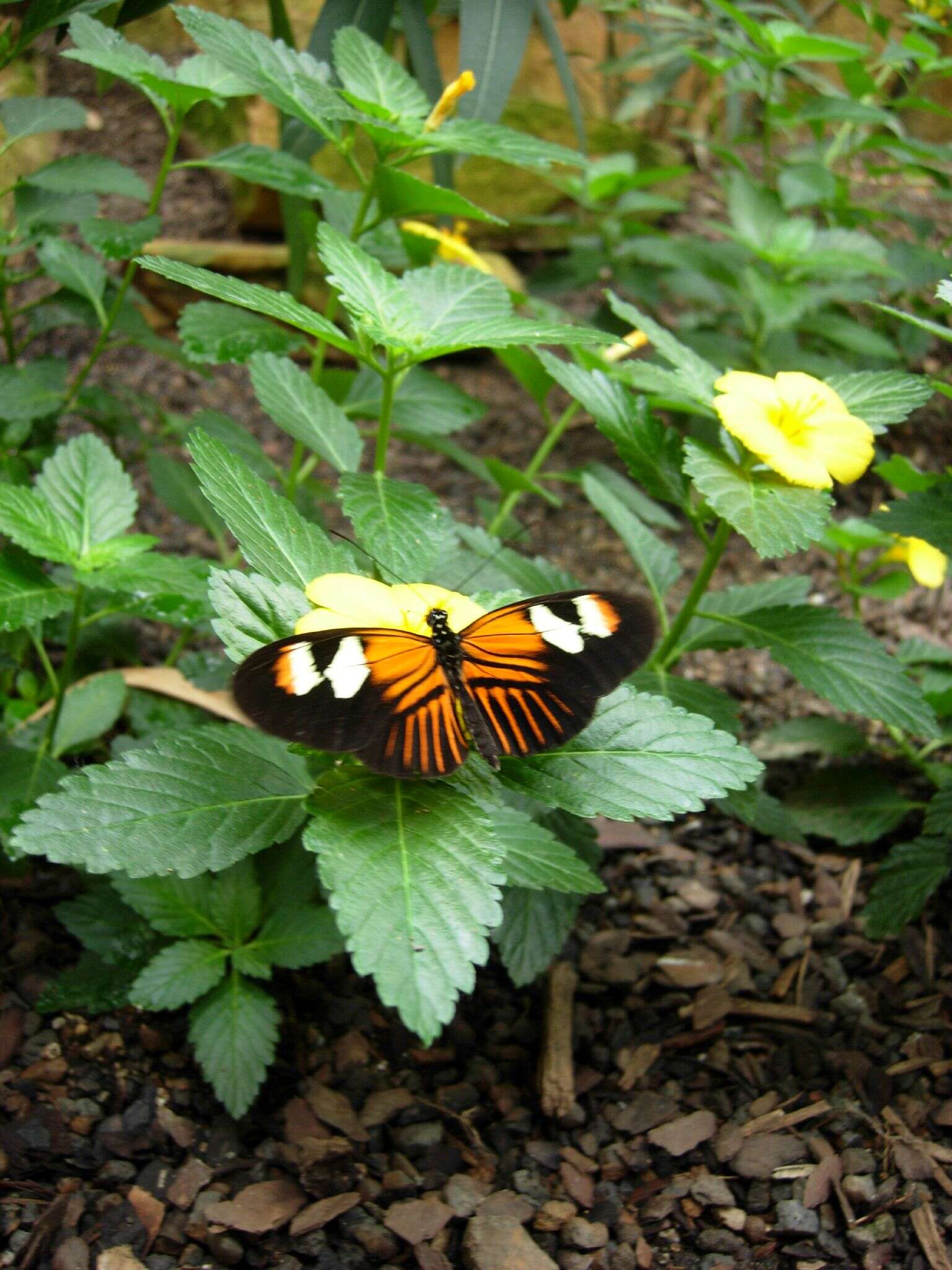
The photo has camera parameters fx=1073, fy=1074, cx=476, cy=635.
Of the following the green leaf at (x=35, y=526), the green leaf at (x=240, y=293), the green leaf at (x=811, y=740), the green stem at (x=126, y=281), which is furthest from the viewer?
the green leaf at (x=811, y=740)

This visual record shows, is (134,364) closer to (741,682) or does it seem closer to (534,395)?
(534,395)

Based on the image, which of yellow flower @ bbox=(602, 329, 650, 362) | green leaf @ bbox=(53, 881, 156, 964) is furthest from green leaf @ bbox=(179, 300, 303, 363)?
green leaf @ bbox=(53, 881, 156, 964)

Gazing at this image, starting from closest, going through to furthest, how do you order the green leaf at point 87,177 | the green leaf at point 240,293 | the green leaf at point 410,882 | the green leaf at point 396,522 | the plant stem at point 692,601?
1. the green leaf at point 410,882
2. the green leaf at point 240,293
3. the green leaf at point 396,522
4. the plant stem at point 692,601
5. the green leaf at point 87,177

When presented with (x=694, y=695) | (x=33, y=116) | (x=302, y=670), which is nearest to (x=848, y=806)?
(x=694, y=695)

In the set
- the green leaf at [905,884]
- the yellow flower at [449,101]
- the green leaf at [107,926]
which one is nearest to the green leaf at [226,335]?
the yellow flower at [449,101]

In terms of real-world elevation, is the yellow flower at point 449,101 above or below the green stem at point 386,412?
above

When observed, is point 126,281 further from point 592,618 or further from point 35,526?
point 592,618

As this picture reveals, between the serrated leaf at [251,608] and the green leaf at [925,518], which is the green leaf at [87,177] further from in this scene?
the green leaf at [925,518]
